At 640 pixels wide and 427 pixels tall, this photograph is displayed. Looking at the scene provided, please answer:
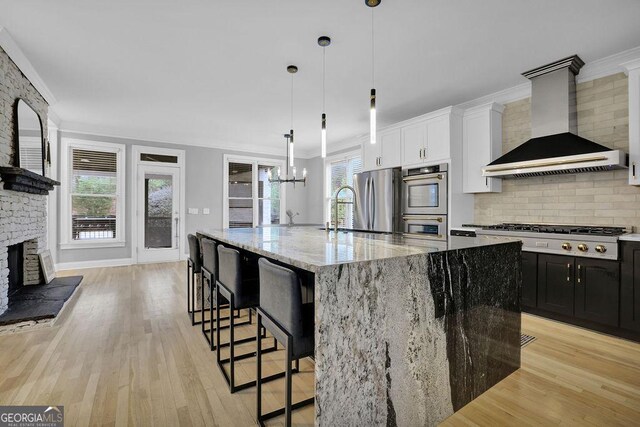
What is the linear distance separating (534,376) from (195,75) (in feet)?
13.7

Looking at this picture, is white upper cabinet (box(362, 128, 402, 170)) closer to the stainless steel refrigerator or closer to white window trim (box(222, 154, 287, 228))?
the stainless steel refrigerator

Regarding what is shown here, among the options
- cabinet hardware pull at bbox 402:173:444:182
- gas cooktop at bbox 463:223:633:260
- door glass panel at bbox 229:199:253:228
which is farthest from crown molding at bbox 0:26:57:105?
cabinet hardware pull at bbox 402:173:444:182

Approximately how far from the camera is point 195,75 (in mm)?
3586

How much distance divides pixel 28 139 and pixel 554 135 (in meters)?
5.84

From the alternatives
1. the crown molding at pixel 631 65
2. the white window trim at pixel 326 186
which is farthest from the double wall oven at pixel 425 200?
the white window trim at pixel 326 186

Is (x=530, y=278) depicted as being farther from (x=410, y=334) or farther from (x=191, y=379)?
(x=191, y=379)

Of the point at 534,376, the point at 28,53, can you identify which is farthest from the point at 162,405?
the point at 28,53

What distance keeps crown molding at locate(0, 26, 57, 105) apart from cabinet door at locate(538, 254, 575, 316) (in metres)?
5.36

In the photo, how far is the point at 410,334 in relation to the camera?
4.81ft

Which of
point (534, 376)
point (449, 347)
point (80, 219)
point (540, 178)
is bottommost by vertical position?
point (534, 376)

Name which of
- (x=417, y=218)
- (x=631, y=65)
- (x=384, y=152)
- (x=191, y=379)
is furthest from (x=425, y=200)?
(x=191, y=379)

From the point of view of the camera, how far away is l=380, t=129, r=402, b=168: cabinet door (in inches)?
191

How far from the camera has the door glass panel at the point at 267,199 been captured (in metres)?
7.46

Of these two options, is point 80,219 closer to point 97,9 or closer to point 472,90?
point 97,9
